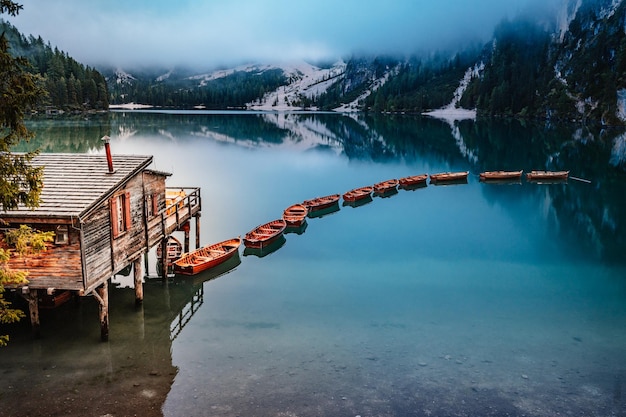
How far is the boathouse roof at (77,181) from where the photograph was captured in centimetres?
2134

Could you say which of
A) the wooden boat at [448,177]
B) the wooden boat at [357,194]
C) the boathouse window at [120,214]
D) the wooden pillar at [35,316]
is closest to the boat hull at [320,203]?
the wooden boat at [357,194]

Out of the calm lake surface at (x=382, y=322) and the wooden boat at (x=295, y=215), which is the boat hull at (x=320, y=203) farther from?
the wooden boat at (x=295, y=215)

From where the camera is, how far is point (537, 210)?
191 feet

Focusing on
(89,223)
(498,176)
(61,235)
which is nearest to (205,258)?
(89,223)

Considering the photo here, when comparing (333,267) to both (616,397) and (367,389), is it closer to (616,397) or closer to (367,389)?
(367,389)

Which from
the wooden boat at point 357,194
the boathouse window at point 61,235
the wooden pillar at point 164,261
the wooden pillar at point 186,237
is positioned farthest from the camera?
the wooden boat at point 357,194

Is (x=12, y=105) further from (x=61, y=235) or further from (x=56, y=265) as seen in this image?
(x=56, y=265)

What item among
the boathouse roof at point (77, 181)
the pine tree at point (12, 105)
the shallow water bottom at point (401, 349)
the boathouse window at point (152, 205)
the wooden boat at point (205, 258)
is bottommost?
the shallow water bottom at point (401, 349)

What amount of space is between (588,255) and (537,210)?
19.1m

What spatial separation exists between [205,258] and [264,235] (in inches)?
293

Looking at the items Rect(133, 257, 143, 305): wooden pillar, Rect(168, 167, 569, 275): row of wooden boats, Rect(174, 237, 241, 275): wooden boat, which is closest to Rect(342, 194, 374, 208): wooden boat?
Rect(168, 167, 569, 275): row of wooden boats

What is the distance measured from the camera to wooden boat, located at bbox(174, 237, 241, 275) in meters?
32.5

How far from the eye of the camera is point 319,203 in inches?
2149

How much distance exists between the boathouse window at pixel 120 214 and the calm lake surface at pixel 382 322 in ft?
15.7
